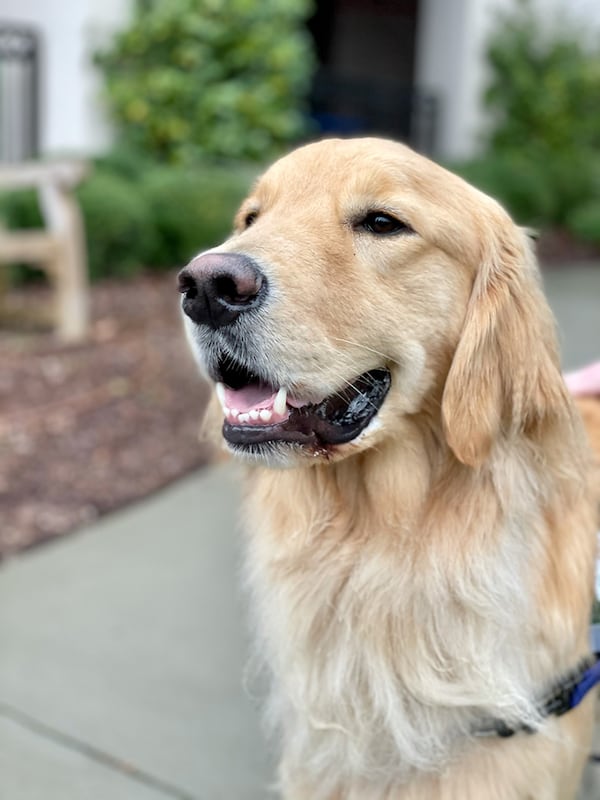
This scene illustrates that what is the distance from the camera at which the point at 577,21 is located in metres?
14.5

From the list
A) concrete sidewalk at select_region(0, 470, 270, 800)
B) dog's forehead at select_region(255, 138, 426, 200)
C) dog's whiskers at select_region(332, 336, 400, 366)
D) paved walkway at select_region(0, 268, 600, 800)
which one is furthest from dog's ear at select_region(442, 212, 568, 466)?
concrete sidewalk at select_region(0, 470, 270, 800)

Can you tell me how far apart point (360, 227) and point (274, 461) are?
581 mm

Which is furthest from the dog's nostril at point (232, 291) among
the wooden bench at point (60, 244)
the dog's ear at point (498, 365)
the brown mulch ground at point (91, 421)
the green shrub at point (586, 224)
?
the green shrub at point (586, 224)

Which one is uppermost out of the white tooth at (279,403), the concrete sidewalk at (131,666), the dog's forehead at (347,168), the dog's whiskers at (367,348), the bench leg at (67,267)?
the dog's forehead at (347,168)

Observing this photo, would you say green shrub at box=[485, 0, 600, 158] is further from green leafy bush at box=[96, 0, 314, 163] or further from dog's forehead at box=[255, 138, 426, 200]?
dog's forehead at box=[255, 138, 426, 200]

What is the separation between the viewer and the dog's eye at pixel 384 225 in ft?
7.22

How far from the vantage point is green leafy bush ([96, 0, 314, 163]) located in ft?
32.6

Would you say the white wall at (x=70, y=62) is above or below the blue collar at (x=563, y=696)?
above

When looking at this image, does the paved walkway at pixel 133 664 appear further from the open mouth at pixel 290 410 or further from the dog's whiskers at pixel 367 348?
the dog's whiskers at pixel 367 348

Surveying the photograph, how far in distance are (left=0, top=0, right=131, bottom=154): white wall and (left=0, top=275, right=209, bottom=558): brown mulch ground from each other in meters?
3.23

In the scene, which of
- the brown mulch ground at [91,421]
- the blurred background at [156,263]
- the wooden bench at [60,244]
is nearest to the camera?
the blurred background at [156,263]

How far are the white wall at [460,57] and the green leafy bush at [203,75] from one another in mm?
4050

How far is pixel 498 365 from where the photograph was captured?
220 cm

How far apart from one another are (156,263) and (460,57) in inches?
277
